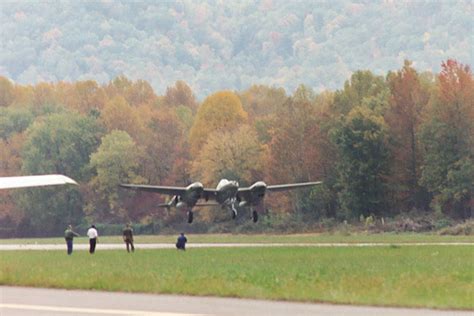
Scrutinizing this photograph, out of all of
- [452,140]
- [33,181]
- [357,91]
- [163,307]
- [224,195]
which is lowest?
[163,307]

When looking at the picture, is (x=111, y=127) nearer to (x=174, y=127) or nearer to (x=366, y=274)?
(x=174, y=127)

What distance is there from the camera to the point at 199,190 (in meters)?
80.8

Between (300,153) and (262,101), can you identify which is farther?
(262,101)

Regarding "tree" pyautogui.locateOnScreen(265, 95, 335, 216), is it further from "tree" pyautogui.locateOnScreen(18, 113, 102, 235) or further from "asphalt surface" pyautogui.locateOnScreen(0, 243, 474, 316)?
"asphalt surface" pyautogui.locateOnScreen(0, 243, 474, 316)

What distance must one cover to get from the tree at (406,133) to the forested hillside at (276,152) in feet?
0.36

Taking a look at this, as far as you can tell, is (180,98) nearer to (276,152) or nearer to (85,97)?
(85,97)

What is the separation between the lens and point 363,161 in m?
95.3

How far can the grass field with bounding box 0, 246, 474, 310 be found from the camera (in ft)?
78.6

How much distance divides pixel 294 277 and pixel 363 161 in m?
66.7

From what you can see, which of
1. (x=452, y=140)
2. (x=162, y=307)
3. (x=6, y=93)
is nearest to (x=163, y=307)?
(x=162, y=307)

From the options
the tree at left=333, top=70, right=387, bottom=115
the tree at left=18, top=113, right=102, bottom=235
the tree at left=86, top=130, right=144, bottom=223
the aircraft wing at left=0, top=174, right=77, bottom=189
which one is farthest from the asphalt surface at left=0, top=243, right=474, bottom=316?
the tree at left=18, top=113, right=102, bottom=235

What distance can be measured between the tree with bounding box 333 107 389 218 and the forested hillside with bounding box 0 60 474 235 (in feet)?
0.34

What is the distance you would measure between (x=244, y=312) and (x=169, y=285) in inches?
235

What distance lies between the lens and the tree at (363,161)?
94.1 meters
